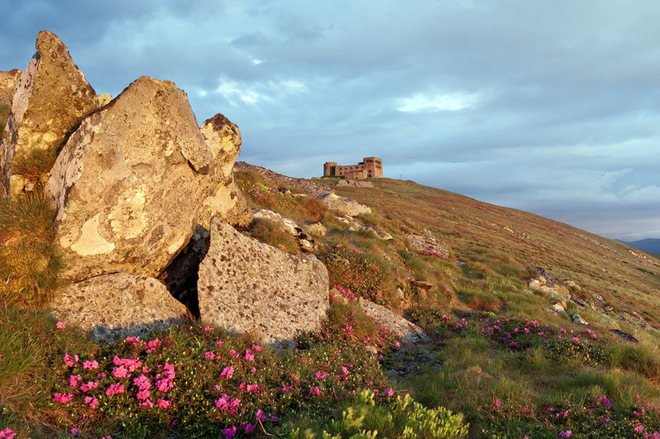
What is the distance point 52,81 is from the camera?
665cm

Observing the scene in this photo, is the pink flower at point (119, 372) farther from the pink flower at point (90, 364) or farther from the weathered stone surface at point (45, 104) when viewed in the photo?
the weathered stone surface at point (45, 104)

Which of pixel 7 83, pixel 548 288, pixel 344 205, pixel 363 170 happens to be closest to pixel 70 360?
pixel 548 288

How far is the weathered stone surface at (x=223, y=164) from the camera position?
10250mm

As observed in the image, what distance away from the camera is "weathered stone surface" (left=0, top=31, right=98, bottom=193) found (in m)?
6.50

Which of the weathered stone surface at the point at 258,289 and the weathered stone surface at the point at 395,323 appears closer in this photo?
the weathered stone surface at the point at 258,289

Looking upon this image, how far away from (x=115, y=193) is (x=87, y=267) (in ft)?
4.41

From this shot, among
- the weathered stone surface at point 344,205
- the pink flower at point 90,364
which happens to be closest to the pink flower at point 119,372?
the pink flower at point 90,364

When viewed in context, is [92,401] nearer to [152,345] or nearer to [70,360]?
[70,360]

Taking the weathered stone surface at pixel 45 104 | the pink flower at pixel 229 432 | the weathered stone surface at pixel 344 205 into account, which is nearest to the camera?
the pink flower at pixel 229 432

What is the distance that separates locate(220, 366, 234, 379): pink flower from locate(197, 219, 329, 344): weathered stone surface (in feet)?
5.04

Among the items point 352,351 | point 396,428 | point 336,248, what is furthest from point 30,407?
point 336,248

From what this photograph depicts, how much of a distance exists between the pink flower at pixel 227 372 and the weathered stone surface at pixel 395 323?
5.22 metres

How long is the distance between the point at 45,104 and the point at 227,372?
597 centimetres

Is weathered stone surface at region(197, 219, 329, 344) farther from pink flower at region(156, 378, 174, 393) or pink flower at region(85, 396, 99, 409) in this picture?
pink flower at region(85, 396, 99, 409)
